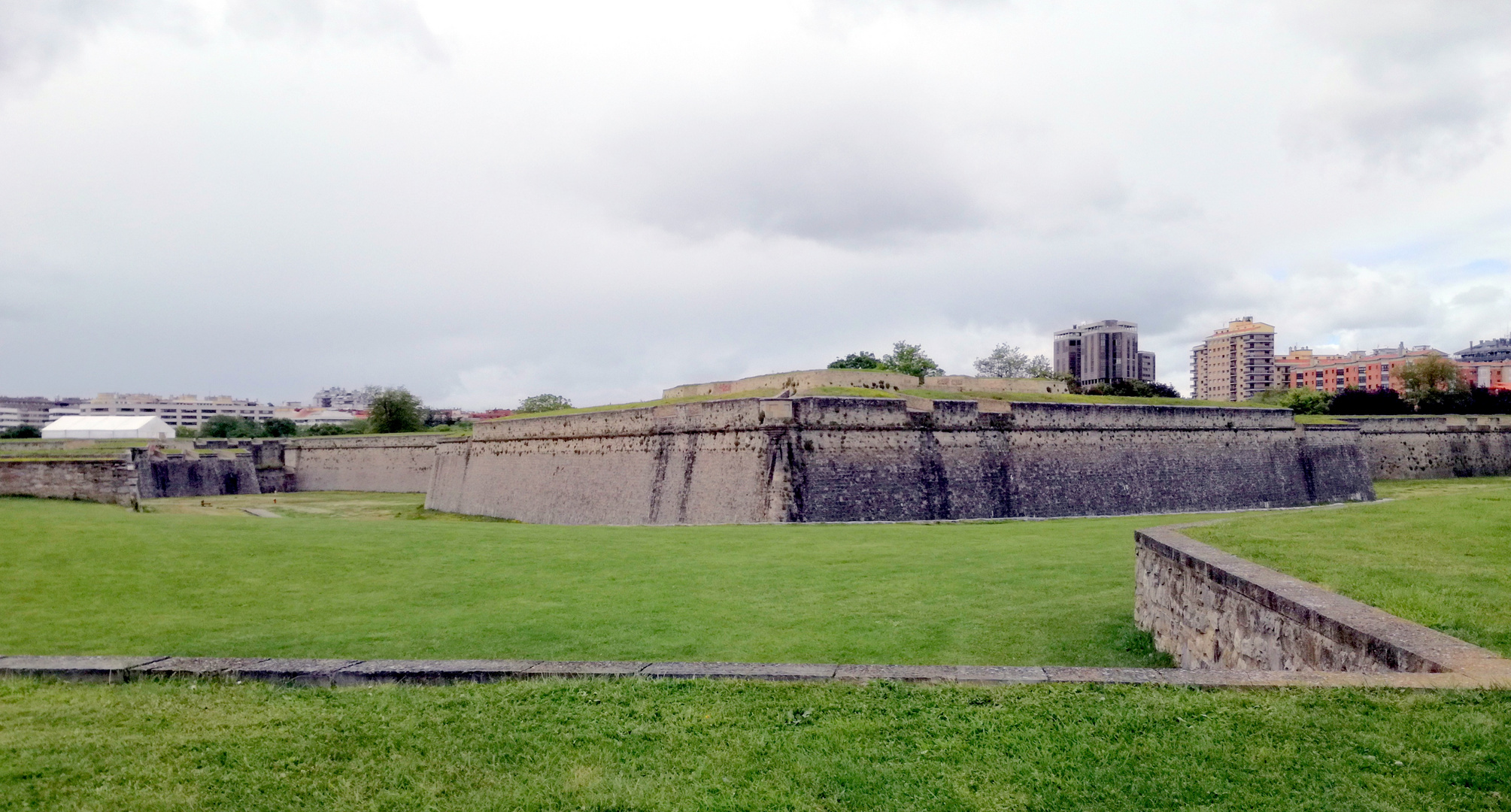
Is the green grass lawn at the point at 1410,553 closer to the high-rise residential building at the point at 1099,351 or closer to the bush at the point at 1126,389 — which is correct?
the bush at the point at 1126,389

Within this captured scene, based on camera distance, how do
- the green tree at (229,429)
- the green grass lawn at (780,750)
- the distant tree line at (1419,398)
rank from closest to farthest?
the green grass lawn at (780,750) → the distant tree line at (1419,398) → the green tree at (229,429)

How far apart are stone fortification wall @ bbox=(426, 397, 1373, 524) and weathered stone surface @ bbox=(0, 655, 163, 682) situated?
13223 mm

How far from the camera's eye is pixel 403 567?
11188mm

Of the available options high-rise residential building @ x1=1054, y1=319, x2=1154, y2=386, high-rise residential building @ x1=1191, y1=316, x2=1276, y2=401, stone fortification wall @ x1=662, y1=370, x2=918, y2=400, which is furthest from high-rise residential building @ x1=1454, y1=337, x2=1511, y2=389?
stone fortification wall @ x1=662, y1=370, x2=918, y2=400

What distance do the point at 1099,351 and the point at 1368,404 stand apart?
6432 centimetres

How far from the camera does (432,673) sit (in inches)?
188

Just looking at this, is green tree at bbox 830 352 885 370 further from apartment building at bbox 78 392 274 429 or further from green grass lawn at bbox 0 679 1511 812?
apartment building at bbox 78 392 274 429

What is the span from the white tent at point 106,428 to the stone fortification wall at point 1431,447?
61283 mm

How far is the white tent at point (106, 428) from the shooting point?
47781 millimetres

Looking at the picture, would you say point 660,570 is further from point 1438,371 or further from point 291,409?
point 291,409

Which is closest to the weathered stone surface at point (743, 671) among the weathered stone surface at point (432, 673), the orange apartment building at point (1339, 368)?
the weathered stone surface at point (432, 673)

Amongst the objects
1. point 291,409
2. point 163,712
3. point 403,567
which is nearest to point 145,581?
point 403,567

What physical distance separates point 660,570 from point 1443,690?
331 inches

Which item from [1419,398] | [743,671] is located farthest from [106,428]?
[1419,398]
